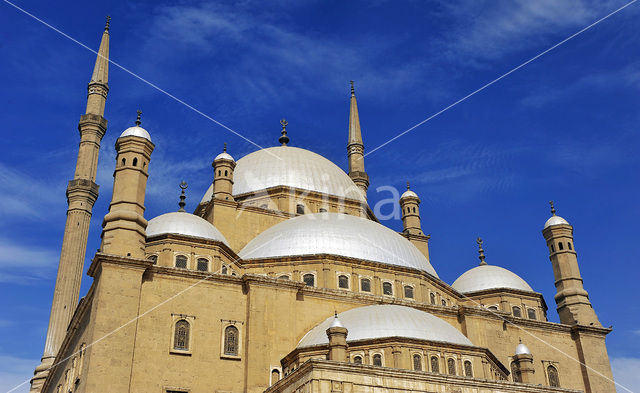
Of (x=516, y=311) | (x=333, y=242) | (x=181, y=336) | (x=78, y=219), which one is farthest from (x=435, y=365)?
(x=78, y=219)

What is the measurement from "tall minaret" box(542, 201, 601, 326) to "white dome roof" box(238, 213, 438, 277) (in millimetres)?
5304

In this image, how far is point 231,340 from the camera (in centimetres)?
1925

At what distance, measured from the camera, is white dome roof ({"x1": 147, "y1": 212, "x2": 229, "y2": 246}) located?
2305 cm

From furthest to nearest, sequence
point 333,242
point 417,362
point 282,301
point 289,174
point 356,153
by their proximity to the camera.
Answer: point 356,153, point 289,174, point 333,242, point 282,301, point 417,362

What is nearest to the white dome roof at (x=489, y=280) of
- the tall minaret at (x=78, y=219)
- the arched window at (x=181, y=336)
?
the arched window at (x=181, y=336)

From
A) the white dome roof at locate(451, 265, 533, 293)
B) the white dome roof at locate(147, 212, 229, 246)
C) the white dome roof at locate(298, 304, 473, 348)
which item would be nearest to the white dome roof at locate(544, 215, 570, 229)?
the white dome roof at locate(451, 265, 533, 293)

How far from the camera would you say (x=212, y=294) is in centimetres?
1967

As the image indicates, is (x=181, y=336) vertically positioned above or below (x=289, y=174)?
below

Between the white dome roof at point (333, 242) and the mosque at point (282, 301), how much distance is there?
0.07 m

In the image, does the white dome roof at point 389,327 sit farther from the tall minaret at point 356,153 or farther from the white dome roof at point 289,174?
the tall minaret at point 356,153

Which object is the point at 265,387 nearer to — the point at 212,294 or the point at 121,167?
the point at 212,294

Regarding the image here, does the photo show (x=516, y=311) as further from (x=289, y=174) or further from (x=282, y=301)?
(x=282, y=301)

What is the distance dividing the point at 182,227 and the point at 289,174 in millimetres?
7904

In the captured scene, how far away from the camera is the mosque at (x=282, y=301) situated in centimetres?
1753
